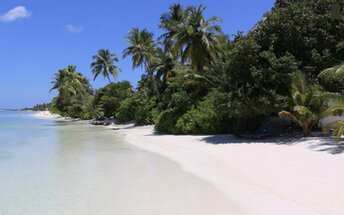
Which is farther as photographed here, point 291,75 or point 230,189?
point 291,75

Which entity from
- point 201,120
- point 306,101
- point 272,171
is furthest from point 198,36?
point 272,171

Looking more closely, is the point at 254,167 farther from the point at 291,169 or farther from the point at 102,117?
the point at 102,117

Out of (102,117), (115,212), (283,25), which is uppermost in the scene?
(283,25)

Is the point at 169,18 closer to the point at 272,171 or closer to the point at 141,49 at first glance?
the point at 141,49

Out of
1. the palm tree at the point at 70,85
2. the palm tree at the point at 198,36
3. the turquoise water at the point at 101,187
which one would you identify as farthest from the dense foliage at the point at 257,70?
the palm tree at the point at 70,85

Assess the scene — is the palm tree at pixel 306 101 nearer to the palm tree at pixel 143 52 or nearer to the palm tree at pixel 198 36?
the palm tree at pixel 198 36

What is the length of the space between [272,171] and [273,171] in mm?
30

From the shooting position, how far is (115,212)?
818 centimetres

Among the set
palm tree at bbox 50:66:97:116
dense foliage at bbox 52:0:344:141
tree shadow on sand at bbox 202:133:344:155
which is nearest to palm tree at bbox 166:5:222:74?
dense foliage at bbox 52:0:344:141

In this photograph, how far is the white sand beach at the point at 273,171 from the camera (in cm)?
786

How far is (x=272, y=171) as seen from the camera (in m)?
11.2

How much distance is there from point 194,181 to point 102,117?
43.1 m

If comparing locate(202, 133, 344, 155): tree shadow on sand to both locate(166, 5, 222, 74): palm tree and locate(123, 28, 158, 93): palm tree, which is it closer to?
locate(166, 5, 222, 74): palm tree

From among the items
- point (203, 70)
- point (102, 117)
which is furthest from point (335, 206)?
point (102, 117)
